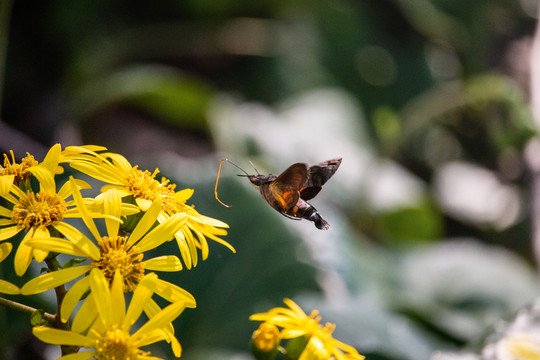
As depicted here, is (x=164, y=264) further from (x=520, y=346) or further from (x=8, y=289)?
(x=520, y=346)

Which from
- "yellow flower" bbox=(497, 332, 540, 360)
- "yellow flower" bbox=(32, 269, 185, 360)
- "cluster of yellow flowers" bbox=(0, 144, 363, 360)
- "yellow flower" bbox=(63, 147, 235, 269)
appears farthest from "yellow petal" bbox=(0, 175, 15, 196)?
"yellow flower" bbox=(497, 332, 540, 360)

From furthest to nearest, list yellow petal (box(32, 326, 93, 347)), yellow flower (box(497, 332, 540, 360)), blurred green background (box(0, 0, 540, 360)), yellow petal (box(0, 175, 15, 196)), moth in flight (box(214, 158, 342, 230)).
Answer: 1. blurred green background (box(0, 0, 540, 360))
2. yellow flower (box(497, 332, 540, 360))
3. moth in flight (box(214, 158, 342, 230))
4. yellow petal (box(0, 175, 15, 196))
5. yellow petal (box(32, 326, 93, 347))

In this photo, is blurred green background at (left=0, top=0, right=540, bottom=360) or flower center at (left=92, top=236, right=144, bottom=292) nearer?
flower center at (left=92, top=236, right=144, bottom=292)

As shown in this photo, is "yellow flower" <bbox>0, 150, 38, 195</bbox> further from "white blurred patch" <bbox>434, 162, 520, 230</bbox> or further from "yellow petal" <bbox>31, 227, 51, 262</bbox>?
"white blurred patch" <bbox>434, 162, 520, 230</bbox>

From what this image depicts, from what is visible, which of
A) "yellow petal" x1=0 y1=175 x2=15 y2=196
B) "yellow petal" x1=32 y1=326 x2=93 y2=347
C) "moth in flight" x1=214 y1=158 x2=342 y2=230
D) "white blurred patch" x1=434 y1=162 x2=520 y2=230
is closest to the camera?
"yellow petal" x1=32 y1=326 x2=93 y2=347

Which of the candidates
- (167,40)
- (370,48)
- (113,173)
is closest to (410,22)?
(370,48)

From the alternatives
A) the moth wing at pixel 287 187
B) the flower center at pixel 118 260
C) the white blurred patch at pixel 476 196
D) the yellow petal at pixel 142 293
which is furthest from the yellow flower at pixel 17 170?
the white blurred patch at pixel 476 196

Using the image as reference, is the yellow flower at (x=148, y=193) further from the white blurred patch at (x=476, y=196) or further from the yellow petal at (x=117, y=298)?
the white blurred patch at (x=476, y=196)

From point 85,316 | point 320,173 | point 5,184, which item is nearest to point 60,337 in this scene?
point 85,316
